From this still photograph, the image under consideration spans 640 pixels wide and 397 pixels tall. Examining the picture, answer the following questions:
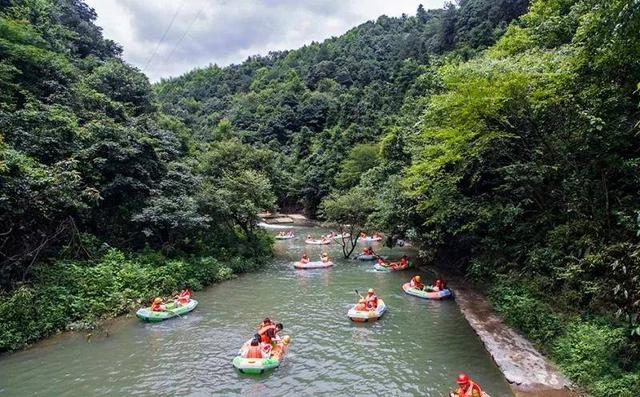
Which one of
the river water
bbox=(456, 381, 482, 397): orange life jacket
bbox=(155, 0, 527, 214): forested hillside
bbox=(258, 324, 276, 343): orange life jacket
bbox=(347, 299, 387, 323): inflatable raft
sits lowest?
the river water

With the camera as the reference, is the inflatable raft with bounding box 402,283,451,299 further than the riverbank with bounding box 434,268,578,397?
Yes

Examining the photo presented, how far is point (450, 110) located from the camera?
12.6 meters

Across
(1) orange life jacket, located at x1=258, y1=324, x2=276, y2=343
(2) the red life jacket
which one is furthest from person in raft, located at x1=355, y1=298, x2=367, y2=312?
(1) orange life jacket, located at x1=258, y1=324, x2=276, y2=343

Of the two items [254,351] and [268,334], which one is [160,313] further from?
[254,351]

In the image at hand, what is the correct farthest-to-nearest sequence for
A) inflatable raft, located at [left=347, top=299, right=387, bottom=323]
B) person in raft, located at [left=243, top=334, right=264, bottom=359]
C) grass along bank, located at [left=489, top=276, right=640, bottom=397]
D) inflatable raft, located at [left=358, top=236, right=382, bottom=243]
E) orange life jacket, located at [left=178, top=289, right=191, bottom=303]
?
1. inflatable raft, located at [left=358, top=236, right=382, bottom=243]
2. orange life jacket, located at [left=178, top=289, right=191, bottom=303]
3. inflatable raft, located at [left=347, top=299, right=387, bottom=323]
4. person in raft, located at [left=243, top=334, right=264, bottom=359]
5. grass along bank, located at [left=489, top=276, right=640, bottom=397]

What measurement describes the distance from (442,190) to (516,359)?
7520 mm

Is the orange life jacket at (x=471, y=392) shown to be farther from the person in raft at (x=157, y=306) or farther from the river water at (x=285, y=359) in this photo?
the person in raft at (x=157, y=306)

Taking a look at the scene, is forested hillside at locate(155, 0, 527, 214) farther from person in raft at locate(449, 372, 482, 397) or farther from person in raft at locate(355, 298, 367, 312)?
person in raft at locate(449, 372, 482, 397)

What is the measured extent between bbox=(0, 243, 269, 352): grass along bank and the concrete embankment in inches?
465

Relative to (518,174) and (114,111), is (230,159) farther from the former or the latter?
(518,174)

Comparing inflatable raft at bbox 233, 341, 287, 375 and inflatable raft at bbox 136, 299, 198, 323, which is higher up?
inflatable raft at bbox 136, 299, 198, 323

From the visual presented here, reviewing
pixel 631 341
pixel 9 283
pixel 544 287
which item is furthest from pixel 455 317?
pixel 9 283

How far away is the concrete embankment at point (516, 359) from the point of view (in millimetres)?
8703

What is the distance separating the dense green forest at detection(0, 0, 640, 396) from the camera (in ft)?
32.7
